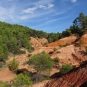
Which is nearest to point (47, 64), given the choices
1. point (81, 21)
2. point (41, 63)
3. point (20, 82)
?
point (41, 63)

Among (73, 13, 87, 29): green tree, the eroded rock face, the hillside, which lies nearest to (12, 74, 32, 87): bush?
the hillside

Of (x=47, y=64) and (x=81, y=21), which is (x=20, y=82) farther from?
(x=81, y=21)

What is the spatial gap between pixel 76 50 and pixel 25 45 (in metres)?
23.1

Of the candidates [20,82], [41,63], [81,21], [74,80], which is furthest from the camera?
[81,21]

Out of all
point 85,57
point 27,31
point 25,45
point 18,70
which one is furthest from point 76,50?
point 27,31

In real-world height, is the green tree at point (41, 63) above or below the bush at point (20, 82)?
above

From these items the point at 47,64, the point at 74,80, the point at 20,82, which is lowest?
the point at 74,80

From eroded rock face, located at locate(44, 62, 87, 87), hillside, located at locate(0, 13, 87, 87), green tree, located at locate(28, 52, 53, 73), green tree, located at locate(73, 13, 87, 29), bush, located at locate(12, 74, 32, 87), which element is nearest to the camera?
eroded rock face, located at locate(44, 62, 87, 87)

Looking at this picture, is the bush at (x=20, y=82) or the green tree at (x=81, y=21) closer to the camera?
the bush at (x=20, y=82)

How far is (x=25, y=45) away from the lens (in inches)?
2960

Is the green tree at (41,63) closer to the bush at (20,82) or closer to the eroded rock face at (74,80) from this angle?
the eroded rock face at (74,80)

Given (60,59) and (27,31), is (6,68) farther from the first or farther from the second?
(27,31)

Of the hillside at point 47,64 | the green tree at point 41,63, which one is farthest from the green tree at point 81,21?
the green tree at point 41,63

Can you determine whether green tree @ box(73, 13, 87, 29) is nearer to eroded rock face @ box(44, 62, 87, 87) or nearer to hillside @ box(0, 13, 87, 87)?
hillside @ box(0, 13, 87, 87)
